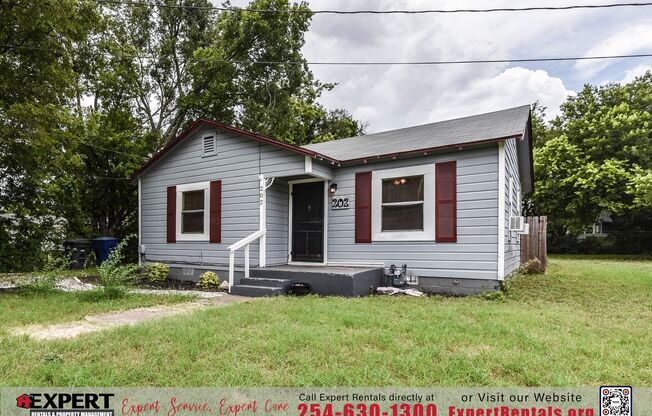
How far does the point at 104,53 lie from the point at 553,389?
16.7 metres

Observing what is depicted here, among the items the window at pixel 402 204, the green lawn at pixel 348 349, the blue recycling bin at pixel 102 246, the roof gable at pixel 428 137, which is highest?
the roof gable at pixel 428 137

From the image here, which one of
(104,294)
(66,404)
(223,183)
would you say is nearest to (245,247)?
(223,183)

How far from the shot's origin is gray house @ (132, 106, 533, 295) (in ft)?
20.3

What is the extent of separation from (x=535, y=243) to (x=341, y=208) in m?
6.36

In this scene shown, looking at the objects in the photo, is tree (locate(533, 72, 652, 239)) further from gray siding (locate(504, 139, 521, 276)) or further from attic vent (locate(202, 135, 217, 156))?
attic vent (locate(202, 135, 217, 156))

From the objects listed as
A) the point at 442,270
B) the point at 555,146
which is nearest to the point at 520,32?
the point at 442,270

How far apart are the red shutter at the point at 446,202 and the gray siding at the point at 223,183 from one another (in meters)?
2.59

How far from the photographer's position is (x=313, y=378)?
101 inches

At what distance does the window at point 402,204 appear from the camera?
678cm

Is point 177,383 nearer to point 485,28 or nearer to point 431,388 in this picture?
point 431,388

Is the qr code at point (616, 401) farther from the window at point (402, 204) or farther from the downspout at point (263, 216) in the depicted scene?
the downspout at point (263, 216)

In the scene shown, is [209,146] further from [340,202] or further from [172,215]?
[340,202]

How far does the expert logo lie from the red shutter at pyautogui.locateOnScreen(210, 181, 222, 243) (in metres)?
5.99

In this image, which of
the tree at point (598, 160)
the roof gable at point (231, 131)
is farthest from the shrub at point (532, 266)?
the tree at point (598, 160)
